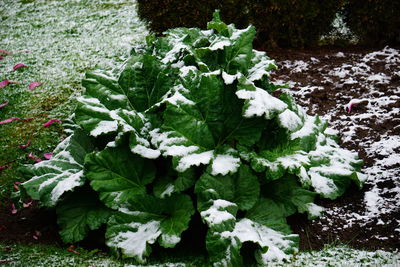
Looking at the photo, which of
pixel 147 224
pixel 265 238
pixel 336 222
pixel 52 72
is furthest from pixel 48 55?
pixel 336 222

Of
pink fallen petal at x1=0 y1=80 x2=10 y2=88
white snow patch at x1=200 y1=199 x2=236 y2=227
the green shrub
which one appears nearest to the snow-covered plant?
white snow patch at x1=200 y1=199 x2=236 y2=227

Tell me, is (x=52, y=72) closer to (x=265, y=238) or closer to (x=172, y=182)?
(x=172, y=182)

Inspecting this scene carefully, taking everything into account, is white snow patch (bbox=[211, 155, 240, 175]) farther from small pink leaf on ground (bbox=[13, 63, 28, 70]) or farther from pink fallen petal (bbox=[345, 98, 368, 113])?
small pink leaf on ground (bbox=[13, 63, 28, 70])

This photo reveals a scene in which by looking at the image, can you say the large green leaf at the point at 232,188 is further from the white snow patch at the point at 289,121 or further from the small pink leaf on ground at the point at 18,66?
the small pink leaf on ground at the point at 18,66

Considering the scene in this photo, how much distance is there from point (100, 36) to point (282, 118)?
14.1ft

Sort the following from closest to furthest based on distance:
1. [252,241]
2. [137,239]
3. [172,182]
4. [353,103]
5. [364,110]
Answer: [252,241], [137,239], [172,182], [364,110], [353,103]

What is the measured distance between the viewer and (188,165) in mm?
2135

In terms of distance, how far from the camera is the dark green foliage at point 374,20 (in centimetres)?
445

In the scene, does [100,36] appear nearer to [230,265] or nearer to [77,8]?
[77,8]

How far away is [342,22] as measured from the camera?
15.4ft

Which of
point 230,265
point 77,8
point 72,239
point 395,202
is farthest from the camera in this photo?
point 77,8

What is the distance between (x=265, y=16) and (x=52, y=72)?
2.63 m

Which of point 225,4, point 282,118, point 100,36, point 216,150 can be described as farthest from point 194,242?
point 100,36

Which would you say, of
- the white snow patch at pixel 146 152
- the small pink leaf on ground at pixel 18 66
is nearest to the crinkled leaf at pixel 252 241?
the white snow patch at pixel 146 152
